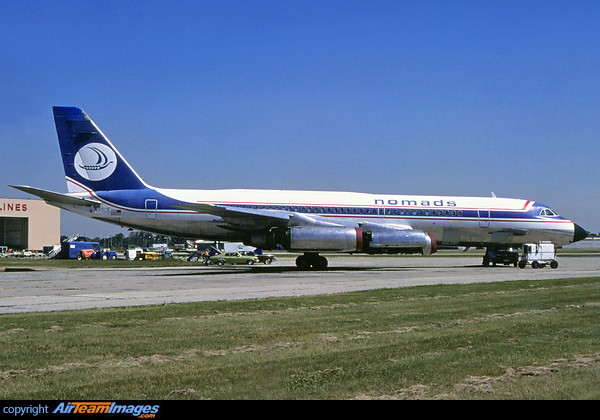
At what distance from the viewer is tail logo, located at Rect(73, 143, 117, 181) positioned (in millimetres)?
31203

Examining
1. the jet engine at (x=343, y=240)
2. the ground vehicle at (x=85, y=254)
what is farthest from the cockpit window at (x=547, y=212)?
the ground vehicle at (x=85, y=254)

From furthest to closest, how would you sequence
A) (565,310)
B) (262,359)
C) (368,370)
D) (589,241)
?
1. (589,241)
2. (565,310)
3. (262,359)
4. (368,370)

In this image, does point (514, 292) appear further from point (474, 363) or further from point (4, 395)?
point (4, 395)

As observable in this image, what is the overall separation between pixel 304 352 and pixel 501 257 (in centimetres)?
3198

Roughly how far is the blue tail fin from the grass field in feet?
66.1

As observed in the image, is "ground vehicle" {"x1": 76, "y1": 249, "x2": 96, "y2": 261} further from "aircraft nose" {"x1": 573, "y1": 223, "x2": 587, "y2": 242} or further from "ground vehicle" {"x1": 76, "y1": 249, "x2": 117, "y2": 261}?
"aircraft nose" {"x1": 573, "y1": 223, "x2": 587, "y2": 242}

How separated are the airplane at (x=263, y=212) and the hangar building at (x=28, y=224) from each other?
69235 millimetres

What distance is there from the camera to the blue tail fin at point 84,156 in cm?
3114

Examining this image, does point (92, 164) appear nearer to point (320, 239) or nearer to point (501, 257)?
point (320, 239)

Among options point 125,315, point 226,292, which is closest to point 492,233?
point 226,292

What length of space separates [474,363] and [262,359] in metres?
2.62

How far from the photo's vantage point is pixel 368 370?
657cm

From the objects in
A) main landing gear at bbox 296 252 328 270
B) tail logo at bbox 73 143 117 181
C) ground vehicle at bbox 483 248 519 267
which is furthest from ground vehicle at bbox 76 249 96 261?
ground vehicle at bbox 483 248 519 267
